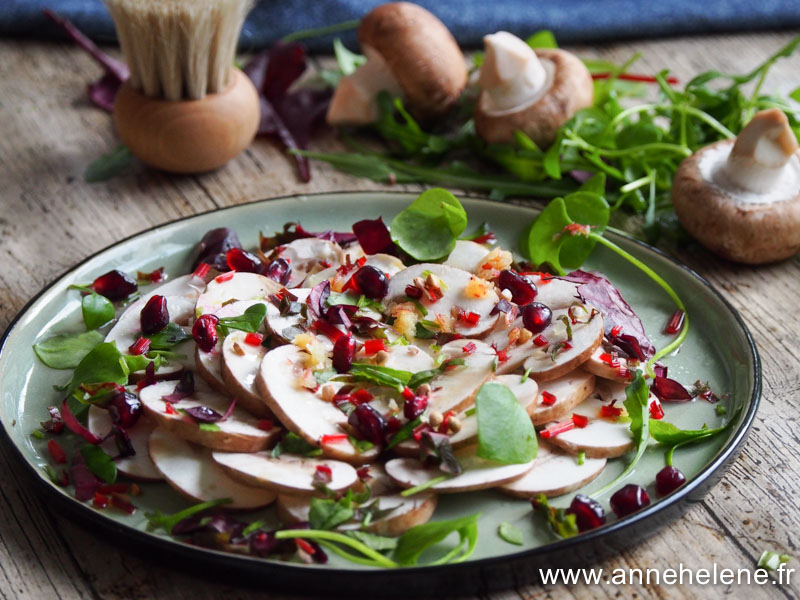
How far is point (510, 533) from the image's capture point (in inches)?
79.8

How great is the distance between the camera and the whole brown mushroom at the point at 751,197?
3076mm

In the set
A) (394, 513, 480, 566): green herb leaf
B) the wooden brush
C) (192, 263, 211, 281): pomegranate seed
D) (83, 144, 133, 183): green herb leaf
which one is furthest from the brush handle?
(394, 513, 480, 566): green herb leaf

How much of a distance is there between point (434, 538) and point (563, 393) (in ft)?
1.83

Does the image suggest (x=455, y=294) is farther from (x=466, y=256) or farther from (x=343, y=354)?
(x=343, y=354)

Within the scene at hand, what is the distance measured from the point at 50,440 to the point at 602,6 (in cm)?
383

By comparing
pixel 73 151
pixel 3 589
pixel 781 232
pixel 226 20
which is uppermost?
pixel 226 20

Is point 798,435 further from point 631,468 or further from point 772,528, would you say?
point 631,468

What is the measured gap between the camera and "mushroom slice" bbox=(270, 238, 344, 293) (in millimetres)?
2779

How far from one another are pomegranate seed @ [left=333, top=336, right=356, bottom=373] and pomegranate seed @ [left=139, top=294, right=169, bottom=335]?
55cm

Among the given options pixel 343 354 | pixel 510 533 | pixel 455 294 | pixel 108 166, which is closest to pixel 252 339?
pixel 343 354

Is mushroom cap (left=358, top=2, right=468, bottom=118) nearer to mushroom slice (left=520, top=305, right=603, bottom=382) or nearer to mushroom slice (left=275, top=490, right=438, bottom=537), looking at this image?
mushroom slice (left=520, top=305, right=603, bottom=382)

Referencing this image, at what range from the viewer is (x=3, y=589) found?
2.02 m

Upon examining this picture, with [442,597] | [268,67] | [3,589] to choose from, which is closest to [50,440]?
[3,589]

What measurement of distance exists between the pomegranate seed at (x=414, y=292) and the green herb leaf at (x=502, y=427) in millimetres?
535
